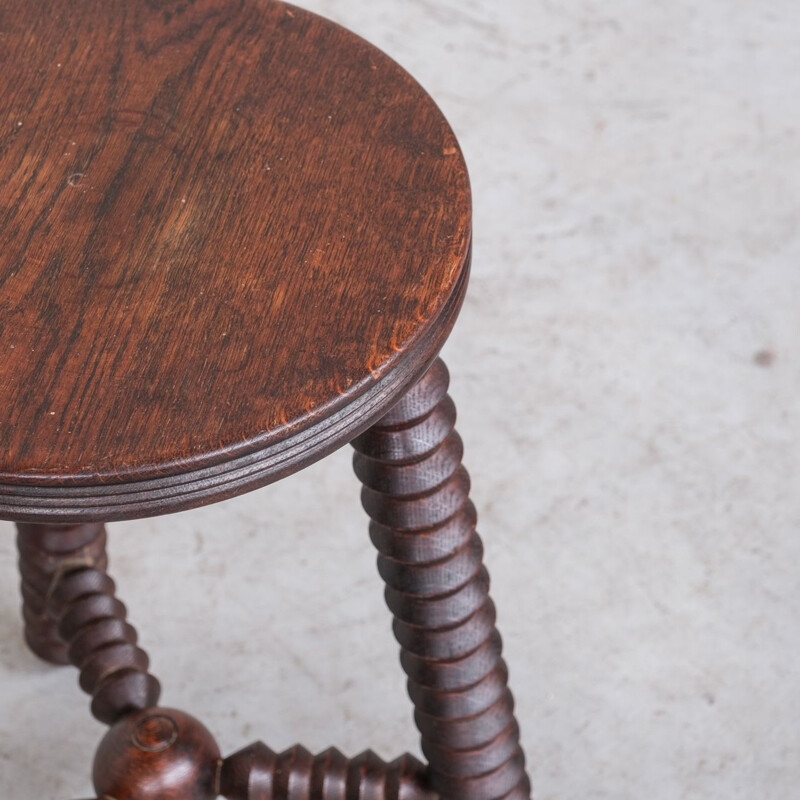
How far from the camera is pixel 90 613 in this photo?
3.85ft

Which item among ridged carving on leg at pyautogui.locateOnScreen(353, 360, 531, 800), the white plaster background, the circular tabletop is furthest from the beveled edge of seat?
the white plaster background

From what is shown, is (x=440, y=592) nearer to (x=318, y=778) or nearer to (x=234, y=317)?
(x=318, y=778)

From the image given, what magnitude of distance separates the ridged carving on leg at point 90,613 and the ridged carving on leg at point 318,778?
0.14 meters

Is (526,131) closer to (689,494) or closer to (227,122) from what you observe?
(689,494)

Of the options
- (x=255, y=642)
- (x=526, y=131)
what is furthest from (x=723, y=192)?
(x=255, y=642)

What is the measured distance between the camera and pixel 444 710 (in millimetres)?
1019

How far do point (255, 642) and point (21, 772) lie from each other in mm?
264

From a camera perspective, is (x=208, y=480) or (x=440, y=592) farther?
(x=440, y=592)

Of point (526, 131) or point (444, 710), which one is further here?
point (526, 131)

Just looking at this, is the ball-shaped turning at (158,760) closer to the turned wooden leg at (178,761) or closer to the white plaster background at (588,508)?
the turned wooden leg at (178,761)

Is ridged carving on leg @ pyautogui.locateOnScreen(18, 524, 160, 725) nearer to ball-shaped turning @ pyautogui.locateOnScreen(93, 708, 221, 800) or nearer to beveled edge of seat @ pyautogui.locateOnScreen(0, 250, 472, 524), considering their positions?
ball-shaped turning @ pyautogui.locateOnScreen(93, 708, 221, 800)

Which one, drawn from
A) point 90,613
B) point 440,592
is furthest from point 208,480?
point 90,613

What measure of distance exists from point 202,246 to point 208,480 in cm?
17

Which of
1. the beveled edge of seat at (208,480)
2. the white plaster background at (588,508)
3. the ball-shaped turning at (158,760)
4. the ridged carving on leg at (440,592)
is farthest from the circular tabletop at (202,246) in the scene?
the white plaster background at (588,508)
